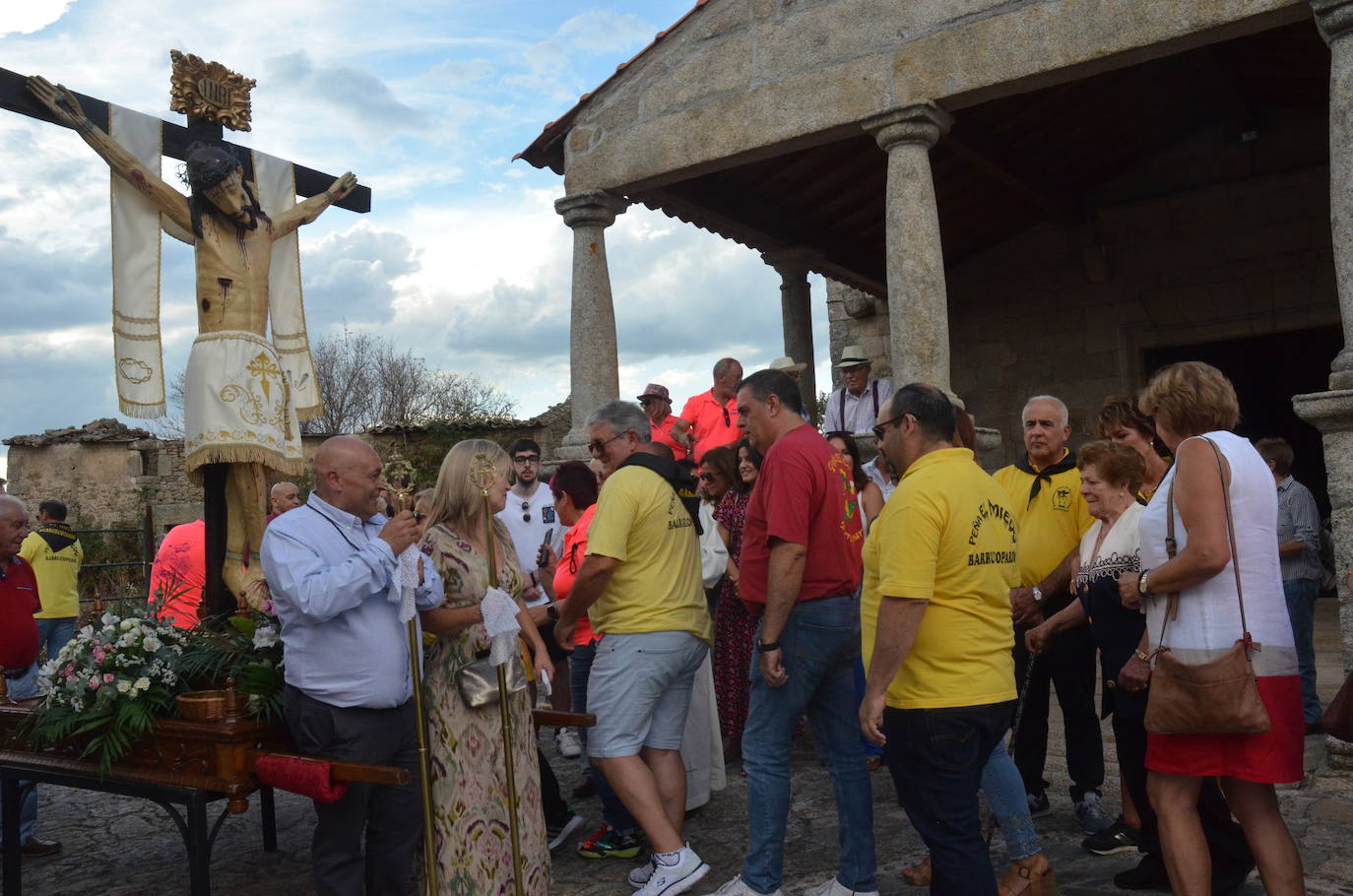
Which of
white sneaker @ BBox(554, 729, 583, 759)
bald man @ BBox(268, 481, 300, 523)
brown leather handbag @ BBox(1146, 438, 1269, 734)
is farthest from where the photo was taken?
white sneaker @ BBox(554, 729, 583, 759)

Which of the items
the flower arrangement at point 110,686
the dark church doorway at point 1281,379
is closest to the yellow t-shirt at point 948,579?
the flower arrangement at point 110,686

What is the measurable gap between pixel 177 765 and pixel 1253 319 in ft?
34.7

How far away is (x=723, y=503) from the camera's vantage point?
20.0 ft

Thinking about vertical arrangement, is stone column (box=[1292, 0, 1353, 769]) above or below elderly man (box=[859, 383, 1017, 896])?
above

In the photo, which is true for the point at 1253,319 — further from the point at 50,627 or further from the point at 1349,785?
the point at 50,627

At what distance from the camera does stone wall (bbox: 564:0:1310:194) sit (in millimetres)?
6496

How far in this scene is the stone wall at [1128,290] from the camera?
10648mm

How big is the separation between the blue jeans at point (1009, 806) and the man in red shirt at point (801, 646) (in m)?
0.42

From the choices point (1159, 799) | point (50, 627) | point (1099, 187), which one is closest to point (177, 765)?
point (1159, 799)

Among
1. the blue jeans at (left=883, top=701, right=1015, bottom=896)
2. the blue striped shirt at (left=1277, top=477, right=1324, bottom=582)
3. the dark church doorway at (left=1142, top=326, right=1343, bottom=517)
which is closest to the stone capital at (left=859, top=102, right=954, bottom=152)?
the blue striped shirt at (left=1277, top=477, right=1324, bottom=582)

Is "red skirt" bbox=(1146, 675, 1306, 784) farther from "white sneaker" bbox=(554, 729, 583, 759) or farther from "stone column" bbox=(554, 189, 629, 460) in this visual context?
"stone column" bbox=(554, 189, 629, 460)

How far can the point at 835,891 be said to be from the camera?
3.77 meters

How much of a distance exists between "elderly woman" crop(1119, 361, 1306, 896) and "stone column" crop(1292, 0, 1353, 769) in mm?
2340

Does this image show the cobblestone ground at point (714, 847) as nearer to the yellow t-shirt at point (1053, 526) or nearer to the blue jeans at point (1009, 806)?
the blue jeans at point (1009, 806)
